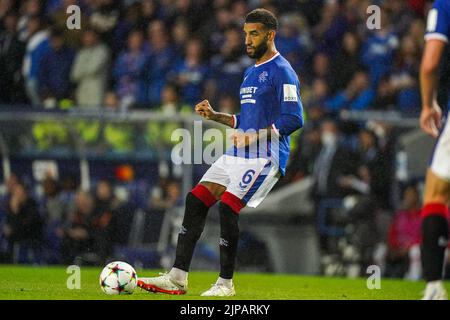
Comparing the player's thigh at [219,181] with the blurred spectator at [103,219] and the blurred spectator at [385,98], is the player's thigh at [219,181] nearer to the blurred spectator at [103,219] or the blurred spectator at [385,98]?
the blurred spectator at [103,219]

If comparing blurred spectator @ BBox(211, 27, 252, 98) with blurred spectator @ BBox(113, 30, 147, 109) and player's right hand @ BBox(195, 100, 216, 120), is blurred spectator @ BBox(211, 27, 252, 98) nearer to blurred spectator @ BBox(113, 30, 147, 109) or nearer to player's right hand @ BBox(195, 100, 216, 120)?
blurred spectator @ BBox(113, 30, 147, 109)

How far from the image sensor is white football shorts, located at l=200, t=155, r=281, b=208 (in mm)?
7961

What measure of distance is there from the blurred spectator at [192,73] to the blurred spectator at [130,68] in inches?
27.1

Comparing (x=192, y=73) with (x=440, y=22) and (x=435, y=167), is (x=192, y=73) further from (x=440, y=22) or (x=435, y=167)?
(x=435, y=167)

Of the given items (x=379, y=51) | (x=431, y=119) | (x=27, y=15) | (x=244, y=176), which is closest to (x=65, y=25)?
(x=27, y=15)

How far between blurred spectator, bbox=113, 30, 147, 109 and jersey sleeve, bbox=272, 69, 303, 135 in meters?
7.15

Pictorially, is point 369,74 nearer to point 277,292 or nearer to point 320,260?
point 320,260

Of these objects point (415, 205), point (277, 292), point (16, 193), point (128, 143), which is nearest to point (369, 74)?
point (415, 205)

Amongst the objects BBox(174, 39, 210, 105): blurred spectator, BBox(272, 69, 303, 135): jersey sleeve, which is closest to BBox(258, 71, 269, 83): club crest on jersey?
BBox(272, 69, 303, 135): jersey sleeve

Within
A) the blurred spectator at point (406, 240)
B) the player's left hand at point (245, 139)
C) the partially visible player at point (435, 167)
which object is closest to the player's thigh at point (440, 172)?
the partially visible player at point (435, 167)

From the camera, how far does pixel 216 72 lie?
14.5 m

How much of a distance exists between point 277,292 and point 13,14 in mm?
8653

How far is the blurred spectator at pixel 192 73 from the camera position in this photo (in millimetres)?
14594

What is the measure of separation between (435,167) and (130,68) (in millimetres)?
9964
